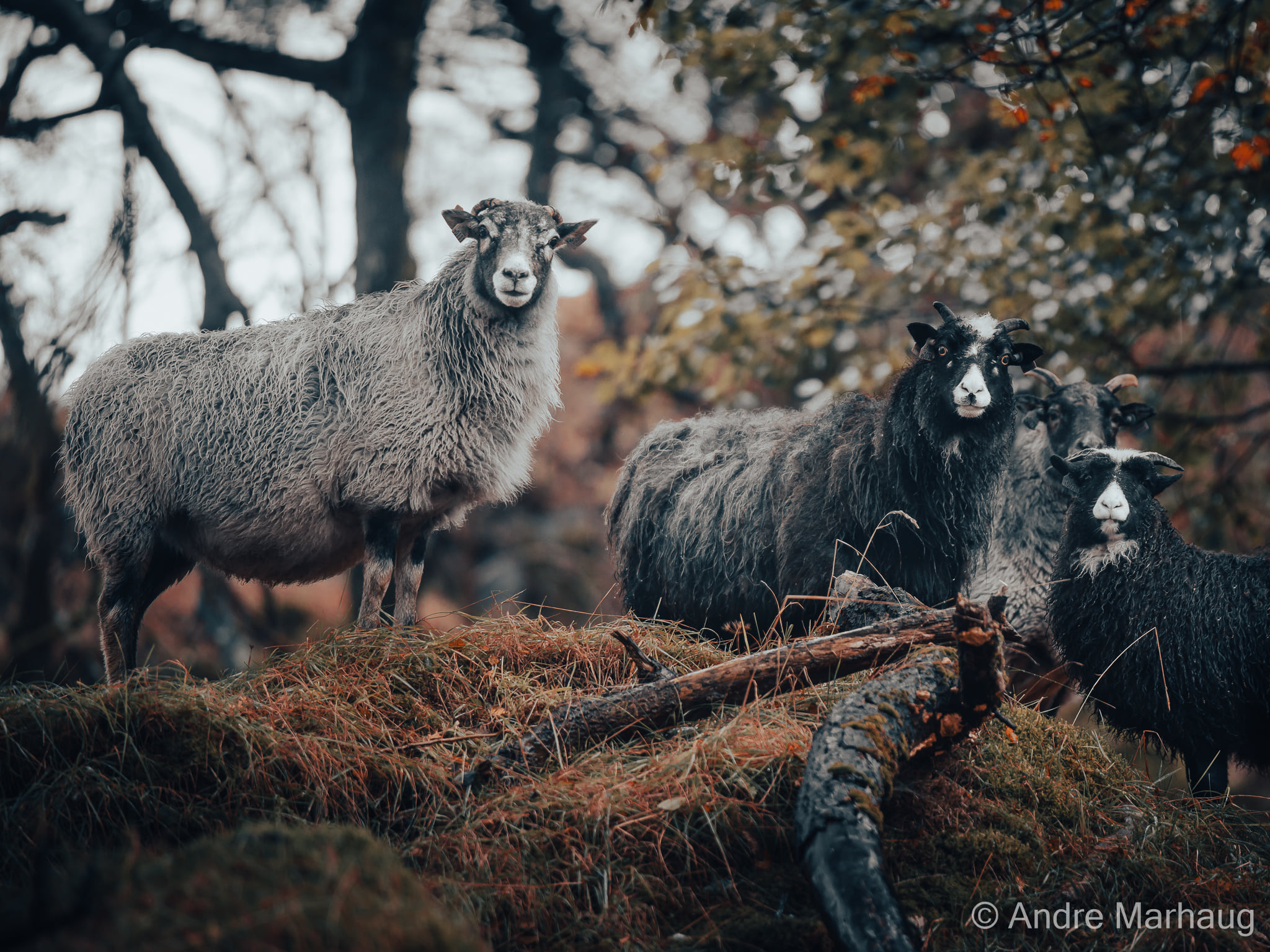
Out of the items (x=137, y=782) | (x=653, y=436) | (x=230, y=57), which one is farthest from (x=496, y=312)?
(x=230, y=57)

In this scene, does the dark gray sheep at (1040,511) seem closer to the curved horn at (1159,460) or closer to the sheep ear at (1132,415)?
the sheep ear at (1132,415)

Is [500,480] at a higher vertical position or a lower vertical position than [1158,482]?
lower

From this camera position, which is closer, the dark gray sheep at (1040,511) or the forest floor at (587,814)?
the forest floor at (587,814)

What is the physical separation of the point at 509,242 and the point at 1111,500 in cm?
375

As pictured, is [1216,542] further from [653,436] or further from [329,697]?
[329,697]

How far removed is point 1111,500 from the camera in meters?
4.85

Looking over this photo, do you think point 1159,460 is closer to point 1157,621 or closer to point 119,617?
point 1157,621

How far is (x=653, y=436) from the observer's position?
6879mm

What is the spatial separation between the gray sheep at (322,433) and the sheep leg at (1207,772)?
4095 millimetres

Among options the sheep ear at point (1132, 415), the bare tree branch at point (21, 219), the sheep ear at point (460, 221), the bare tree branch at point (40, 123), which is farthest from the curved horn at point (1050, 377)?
the bare tree branch at point (40, 123)

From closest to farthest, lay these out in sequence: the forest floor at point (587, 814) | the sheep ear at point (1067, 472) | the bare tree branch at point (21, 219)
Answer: the forest floor at point (587, 814)
the sheep ear at point (1067, 472)
the bare tree branch at point (21, 219)

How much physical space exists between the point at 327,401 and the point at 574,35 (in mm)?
10454

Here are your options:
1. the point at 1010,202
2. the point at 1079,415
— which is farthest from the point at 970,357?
the point at 1010,202

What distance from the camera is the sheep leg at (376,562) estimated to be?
15.0ft
